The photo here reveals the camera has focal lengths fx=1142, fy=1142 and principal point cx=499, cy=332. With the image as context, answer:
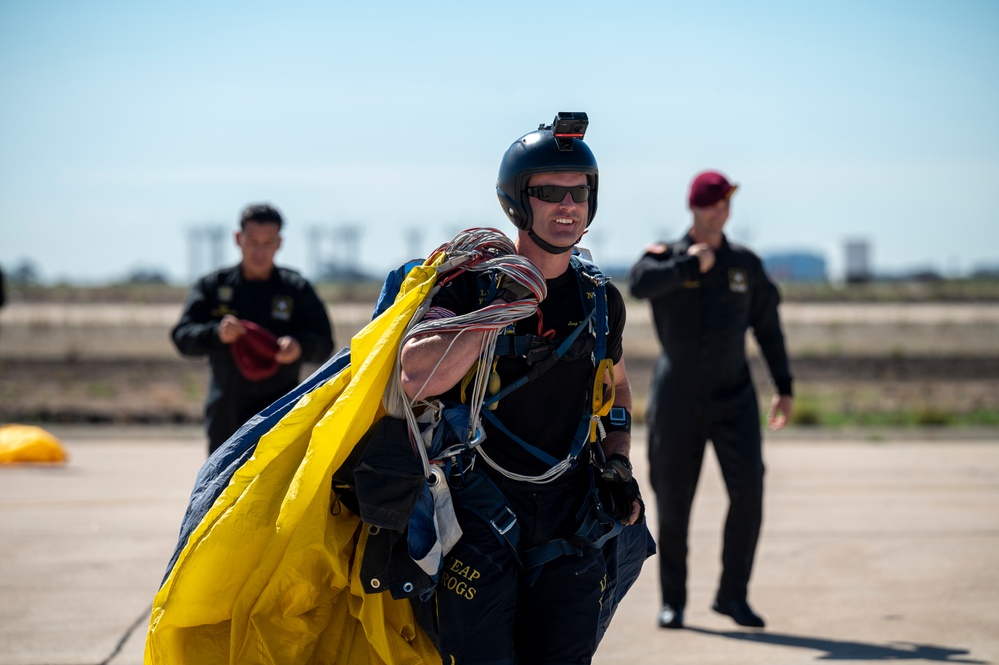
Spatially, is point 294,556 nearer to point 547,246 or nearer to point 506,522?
point 506,522

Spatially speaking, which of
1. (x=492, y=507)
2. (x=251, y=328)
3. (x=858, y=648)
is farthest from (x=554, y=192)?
(x=858, y=648)

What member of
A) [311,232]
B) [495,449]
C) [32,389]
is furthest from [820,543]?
[311,232]

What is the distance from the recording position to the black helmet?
11.4 feet

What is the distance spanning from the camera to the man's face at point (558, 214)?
11.3 ft

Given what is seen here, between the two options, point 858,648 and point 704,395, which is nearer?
point 858,648

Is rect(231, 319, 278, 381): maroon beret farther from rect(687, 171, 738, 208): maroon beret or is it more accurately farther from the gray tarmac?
rect(687, 171, 738, 208): maroon beret

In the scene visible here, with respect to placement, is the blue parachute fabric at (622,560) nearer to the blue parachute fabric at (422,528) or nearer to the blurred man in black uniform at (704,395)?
the blue parachute fabric at (422,528)

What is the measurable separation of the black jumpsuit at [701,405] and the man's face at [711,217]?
0.40 feet

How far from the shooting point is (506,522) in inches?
130

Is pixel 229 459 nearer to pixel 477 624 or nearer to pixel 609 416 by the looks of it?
pixel 477 624

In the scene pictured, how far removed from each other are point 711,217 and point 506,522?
308 centimetres

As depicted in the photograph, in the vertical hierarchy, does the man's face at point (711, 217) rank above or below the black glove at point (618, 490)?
above

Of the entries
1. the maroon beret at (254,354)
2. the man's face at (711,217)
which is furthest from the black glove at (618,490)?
the maroon beret at (254,354)

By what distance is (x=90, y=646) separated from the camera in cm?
531
